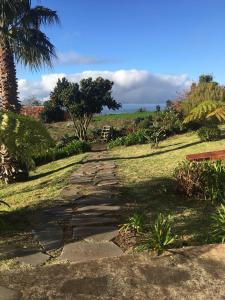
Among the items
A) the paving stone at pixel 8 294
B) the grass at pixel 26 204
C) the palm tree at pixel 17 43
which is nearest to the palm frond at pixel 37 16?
the palm tree at pixel 17 43

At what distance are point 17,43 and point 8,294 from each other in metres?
10.7

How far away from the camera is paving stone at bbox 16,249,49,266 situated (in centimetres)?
488

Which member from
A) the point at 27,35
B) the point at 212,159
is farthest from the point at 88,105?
the point at 212,159

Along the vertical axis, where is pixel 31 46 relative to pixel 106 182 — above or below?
above

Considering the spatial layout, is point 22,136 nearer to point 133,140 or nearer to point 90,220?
point 90,220

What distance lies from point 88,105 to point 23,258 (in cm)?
2331

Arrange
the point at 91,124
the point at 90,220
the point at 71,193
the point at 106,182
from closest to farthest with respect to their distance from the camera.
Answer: the point at 90,220 < the point at 71,193 < the point at 106,182 < the point at 91,124

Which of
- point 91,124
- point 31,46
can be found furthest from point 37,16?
point 91,124

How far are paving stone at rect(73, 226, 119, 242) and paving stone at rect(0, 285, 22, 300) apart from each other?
1.57 meters

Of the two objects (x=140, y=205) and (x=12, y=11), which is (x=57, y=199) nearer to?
(x=140, y=205)

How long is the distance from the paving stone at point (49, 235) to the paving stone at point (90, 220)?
315 millimetres

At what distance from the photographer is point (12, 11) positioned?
12.9 m

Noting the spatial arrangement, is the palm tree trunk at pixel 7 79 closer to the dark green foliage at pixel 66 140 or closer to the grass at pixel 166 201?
the grass at pixel 166 201

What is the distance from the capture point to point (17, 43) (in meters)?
13.5
